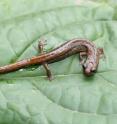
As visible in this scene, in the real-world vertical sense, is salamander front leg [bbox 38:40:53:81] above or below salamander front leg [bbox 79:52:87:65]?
above

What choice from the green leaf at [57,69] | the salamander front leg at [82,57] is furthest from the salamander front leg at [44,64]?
the salamander front leg at [82,57]

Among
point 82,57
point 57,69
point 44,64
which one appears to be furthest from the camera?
point 82,57

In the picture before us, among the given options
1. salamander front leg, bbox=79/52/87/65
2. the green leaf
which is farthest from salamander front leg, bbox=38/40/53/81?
salamander front leg, bbox=79/52/87/65

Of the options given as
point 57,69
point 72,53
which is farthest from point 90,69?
point 72,53

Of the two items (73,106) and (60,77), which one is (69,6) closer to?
(60,77)

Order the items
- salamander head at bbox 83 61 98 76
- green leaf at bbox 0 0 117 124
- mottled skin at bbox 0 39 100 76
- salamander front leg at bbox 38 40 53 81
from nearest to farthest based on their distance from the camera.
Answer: green leaf at bbox 0 0 117 124 → salamander front leg at bbox 38 40 53 81 → salamander head at bbox 83 61 98 76 → mottled skin at bbox 0 39 100 76

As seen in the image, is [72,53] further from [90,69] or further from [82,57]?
[90,69]

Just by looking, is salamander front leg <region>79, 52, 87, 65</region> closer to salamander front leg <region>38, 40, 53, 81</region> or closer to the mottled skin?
the mottled skin
